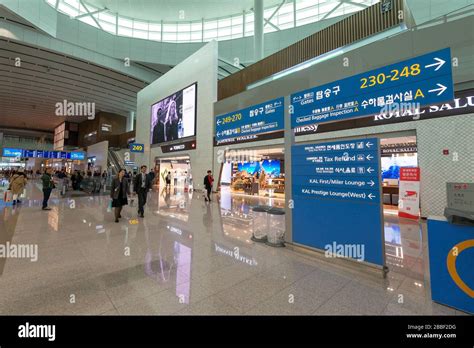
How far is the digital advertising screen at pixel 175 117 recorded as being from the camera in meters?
15.2

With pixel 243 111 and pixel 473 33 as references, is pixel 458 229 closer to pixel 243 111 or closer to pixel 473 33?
pixel 243 111

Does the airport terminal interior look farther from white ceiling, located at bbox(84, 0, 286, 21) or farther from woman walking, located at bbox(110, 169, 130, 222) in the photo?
white ceiling, located at bbox(84, 0, 286, 21)

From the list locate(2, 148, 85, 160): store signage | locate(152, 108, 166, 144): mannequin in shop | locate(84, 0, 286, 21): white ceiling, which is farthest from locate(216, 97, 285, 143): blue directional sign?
locate(2, 148, 85, 160): store signage

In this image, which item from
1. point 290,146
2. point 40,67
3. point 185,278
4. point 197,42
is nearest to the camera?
point 185,278

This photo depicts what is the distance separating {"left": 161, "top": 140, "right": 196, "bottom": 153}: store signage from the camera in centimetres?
1500

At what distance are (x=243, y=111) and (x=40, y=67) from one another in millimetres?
23163

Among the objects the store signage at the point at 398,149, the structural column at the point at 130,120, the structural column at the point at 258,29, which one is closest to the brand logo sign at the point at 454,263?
the store signage at the point at 398,149

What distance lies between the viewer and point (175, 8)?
18.7 meters

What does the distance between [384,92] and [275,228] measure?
2.86 meters

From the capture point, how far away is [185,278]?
8.94 ft

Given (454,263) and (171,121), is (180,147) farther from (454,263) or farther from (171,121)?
(454,263)

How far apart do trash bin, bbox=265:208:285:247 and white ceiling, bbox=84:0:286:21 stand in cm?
2022

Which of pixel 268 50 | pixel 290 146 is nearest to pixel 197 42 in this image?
pixel 268 50
